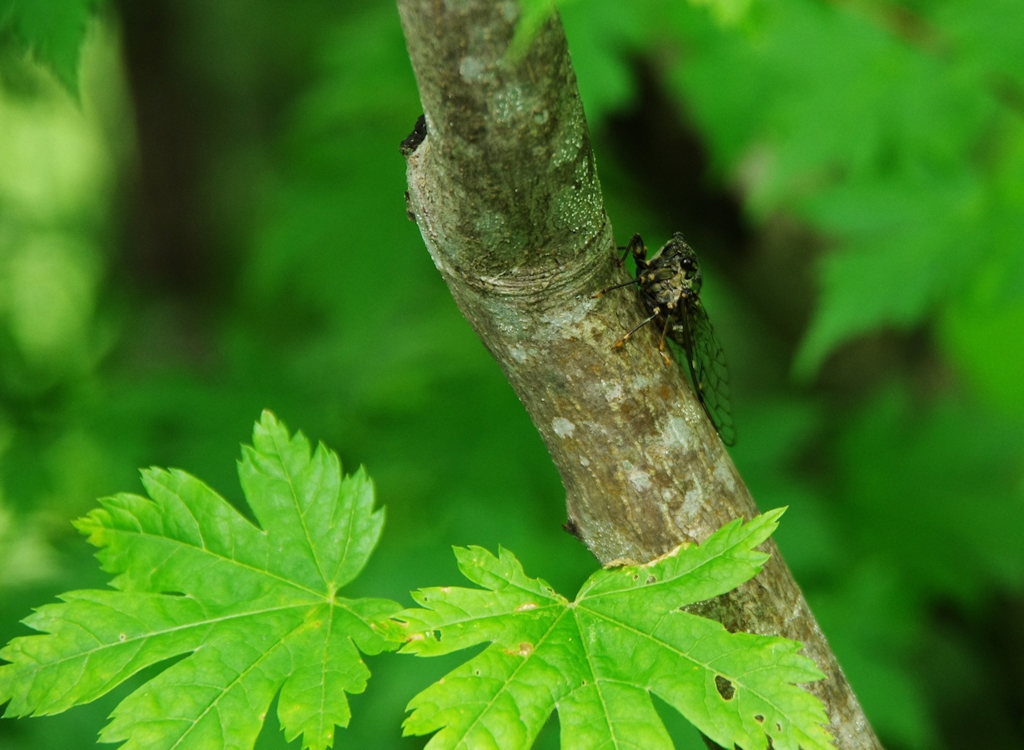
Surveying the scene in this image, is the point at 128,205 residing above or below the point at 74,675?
above

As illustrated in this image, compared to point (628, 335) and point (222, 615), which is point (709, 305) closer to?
point (628, 335)

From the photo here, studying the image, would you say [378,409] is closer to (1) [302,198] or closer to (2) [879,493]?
(1) [302,198]

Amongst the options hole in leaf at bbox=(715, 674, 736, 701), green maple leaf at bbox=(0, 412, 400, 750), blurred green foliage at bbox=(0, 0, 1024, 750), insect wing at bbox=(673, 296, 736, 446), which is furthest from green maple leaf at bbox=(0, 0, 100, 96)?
hole in leaf at bbox=(715, 674, 736, 701)

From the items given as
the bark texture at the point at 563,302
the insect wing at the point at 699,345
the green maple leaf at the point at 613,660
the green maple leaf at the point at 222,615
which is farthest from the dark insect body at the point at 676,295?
the green maple leaf at the point at 222,615

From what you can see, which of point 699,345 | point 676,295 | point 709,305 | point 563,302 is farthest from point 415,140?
point 709,305

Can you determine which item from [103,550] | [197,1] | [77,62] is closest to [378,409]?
[77,62]

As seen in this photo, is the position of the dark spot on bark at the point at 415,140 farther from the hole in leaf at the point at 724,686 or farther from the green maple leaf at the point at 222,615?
the hole in leaf at the point at 724,686
